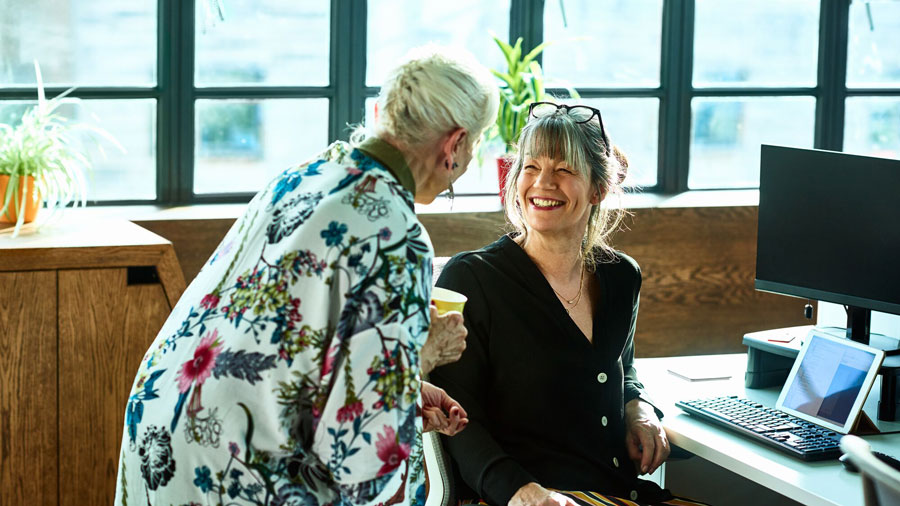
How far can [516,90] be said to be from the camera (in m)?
3.79

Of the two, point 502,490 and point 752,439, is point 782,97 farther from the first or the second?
point 502,490

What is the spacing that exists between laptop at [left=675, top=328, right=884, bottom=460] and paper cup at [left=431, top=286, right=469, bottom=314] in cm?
74

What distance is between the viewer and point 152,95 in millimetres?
3639

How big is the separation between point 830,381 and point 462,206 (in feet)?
6.43

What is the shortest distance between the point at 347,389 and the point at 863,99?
3.92m

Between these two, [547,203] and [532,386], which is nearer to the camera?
[532,386]

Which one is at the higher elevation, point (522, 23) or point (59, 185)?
point (522, 23)

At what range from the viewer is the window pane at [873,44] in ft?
14.8

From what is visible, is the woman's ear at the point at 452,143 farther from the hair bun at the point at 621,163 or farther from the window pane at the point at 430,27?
the window pane at the point at 430,27

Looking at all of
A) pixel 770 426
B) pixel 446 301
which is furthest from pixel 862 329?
pixel 446 301

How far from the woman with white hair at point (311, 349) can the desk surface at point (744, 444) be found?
0.72 meters

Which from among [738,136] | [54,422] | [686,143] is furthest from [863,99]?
[54,422]

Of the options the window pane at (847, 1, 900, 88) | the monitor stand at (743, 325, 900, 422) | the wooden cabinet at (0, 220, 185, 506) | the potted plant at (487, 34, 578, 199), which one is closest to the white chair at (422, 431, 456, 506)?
the monitor stand at (743, 325, 900, 422)

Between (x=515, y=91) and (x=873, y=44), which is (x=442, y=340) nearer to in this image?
(x=515, y=91)
